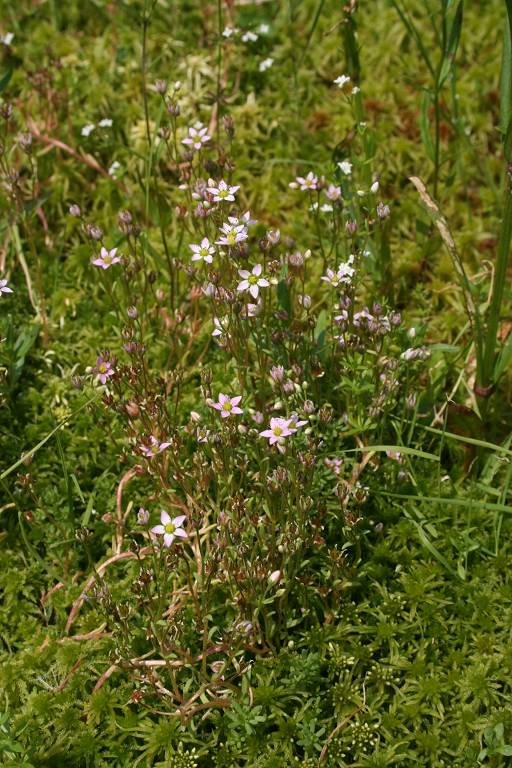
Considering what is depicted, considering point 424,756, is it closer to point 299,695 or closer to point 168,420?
point 299,695

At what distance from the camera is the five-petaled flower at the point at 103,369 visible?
3297mm

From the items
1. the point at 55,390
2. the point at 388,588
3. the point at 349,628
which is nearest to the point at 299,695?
the point at 349,628

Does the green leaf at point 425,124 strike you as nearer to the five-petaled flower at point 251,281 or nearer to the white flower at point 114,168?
the five-petaled flower at point 251,281

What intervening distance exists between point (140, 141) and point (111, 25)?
1.19 metres

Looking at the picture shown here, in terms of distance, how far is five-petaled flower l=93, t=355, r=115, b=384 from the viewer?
3297 mm

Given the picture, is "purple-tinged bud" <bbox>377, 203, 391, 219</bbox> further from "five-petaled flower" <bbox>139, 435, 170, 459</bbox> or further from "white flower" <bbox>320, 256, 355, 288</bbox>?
"five-petaled flower" <bbox>139, 435, 170, 459</bbox>

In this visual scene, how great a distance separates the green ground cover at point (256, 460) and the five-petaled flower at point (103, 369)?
1 centimetres

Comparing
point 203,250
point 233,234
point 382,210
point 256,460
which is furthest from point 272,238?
point 256,460

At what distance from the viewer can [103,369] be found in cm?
330

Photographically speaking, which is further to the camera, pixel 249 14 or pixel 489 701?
pixel 249 14

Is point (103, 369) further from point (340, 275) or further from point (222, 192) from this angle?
point (340, 275)

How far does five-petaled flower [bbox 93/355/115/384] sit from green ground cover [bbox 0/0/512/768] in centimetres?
1

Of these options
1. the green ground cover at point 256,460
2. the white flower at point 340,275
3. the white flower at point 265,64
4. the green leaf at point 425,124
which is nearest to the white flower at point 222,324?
the green ground cover at point 256,460

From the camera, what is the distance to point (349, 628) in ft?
10.5
